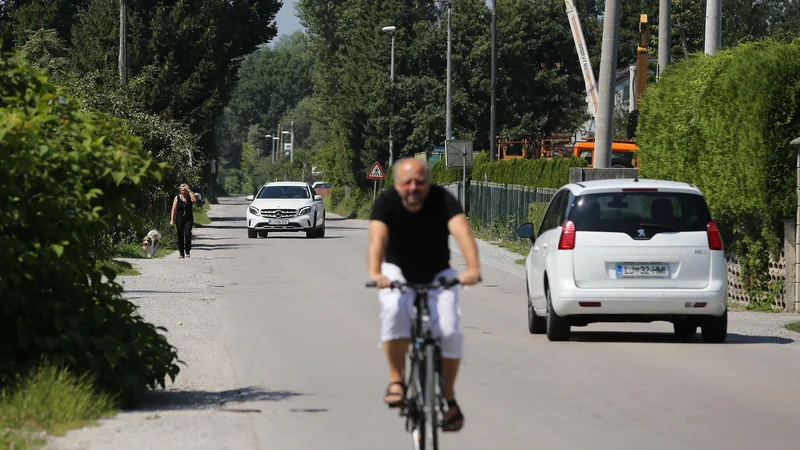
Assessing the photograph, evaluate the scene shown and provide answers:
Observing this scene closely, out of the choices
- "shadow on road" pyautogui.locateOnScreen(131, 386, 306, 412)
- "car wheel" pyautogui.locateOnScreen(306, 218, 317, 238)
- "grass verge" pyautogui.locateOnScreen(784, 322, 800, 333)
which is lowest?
"car wheel" pyautogui.locateOnScreen(306, 218, 317, 238)

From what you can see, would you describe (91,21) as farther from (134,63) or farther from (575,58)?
(575,58)

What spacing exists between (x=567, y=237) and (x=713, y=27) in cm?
1115

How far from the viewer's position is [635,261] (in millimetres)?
14742

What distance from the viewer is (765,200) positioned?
19.3 m

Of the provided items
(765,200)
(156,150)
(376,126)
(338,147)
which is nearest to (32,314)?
(765,200)

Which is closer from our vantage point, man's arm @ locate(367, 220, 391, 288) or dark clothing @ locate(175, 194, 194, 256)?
man's arm @ locate(367, 220, 391, 288)

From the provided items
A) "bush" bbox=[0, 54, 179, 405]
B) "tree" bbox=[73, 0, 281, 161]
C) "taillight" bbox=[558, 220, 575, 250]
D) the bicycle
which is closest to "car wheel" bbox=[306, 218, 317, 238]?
"tree" bbox=[73, 0, 281, 161]

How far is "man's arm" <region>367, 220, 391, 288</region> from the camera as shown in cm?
775

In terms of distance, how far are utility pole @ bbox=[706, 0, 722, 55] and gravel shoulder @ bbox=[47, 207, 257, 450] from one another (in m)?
9.81

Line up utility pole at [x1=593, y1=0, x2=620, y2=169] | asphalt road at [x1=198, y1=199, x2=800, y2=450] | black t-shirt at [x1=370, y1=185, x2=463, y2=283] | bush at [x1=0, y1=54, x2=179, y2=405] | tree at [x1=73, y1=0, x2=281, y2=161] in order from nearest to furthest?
black t-shirt at [x1=370, y1=185, x2=463, y2=283] < asphalt road at [x1=198, y1=199, x2=800, y2=450] < bush at [x1=0, y1=54, x2=179, y2=405] < utility pole at [x1=593, y1=0, x2=620, y2=169] < tree at [x1=73, y1=0, x2=281, y2=161]

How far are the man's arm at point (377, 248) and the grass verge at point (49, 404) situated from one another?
2.14 metres

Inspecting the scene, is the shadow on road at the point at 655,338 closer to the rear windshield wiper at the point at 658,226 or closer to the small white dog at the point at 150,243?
the rear windshield wiper at the point at 658,226

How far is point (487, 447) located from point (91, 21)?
161 feet

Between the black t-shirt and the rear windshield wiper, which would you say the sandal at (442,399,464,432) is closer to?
the black t-shirt
